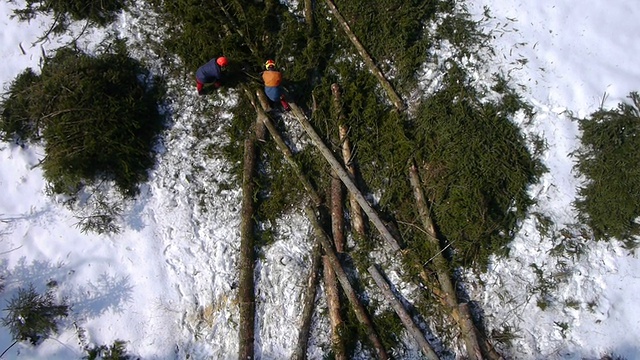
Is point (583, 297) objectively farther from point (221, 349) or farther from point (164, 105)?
point (164, 105)

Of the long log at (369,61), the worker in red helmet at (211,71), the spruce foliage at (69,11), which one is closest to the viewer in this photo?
the worker in red helmet at (211,71)

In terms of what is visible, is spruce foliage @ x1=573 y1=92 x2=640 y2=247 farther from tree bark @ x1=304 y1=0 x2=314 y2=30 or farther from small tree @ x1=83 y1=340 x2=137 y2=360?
small tree @ x1=83 y1=340 x2=137 y2=360

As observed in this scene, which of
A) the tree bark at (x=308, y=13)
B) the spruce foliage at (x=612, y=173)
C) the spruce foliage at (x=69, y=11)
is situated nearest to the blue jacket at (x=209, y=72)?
the tree bark at (x=308, y=13)

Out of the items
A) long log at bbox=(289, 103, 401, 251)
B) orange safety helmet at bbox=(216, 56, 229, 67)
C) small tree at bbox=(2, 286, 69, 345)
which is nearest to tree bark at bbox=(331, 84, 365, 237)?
long log at bbox=(289, 103, 401, 251)

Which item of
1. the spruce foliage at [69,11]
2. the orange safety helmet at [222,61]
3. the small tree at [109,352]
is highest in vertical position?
the spruce foliage at [69,11]

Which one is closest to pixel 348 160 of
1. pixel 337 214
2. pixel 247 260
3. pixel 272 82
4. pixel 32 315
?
pixel 337 214

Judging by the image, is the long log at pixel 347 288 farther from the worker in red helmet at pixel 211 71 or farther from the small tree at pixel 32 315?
the small tree at pixel 32 315

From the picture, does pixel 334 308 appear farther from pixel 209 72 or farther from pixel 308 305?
pixel 209 72

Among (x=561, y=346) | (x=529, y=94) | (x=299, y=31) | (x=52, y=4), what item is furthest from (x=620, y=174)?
(x=52, y=4)
